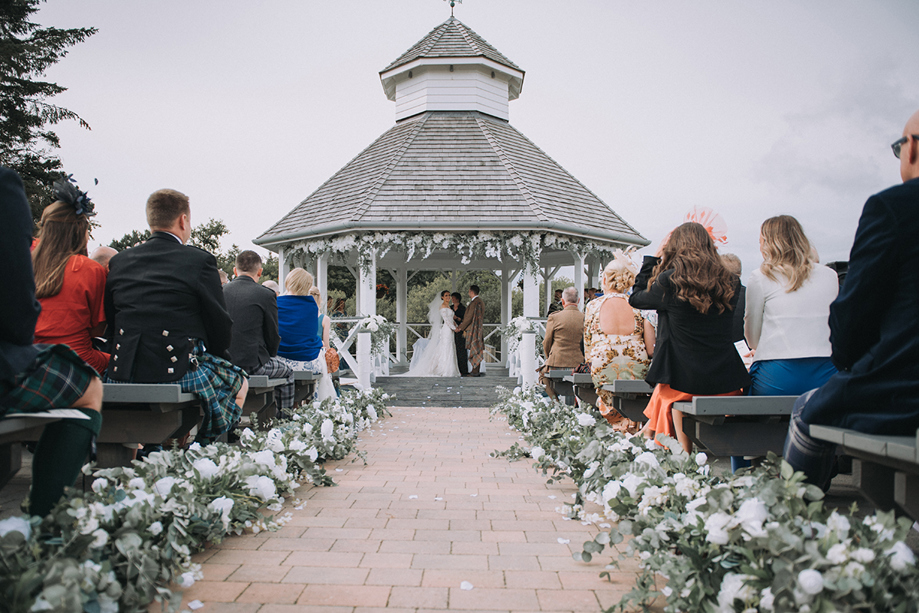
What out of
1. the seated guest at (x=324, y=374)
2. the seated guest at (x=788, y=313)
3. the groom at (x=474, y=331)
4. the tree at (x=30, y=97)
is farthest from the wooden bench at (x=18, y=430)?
the tree at (x=30, y=97)

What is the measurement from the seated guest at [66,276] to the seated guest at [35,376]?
1.37 m

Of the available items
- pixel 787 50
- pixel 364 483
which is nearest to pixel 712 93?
pixel 787 50

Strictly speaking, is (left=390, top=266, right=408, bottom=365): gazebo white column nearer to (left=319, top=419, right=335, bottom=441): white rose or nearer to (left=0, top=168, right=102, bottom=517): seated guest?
(left=319, top=419, right=335, bottom=441): white rose

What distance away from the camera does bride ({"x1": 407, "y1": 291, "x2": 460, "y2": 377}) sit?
13.6 m

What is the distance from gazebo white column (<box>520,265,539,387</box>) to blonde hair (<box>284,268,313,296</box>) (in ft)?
15.5

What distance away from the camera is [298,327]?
6.43m

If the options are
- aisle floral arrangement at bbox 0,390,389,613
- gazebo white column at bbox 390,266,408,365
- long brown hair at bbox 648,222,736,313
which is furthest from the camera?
gazebo white column at bbox 390,266,408,365

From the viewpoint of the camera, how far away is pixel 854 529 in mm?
1788

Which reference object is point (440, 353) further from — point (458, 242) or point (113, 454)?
point (113, 454)

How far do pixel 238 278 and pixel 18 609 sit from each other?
4.04m

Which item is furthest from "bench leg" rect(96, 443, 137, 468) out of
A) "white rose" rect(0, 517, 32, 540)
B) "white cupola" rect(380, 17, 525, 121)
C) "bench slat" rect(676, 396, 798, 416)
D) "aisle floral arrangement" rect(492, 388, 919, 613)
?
"white cupola" rect(380, 17, 525, 121)

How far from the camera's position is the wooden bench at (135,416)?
3129 millimetres

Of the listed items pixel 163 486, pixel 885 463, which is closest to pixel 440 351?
pixel 163 486

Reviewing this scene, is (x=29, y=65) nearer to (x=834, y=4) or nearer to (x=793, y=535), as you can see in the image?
(x=834, y=4)
